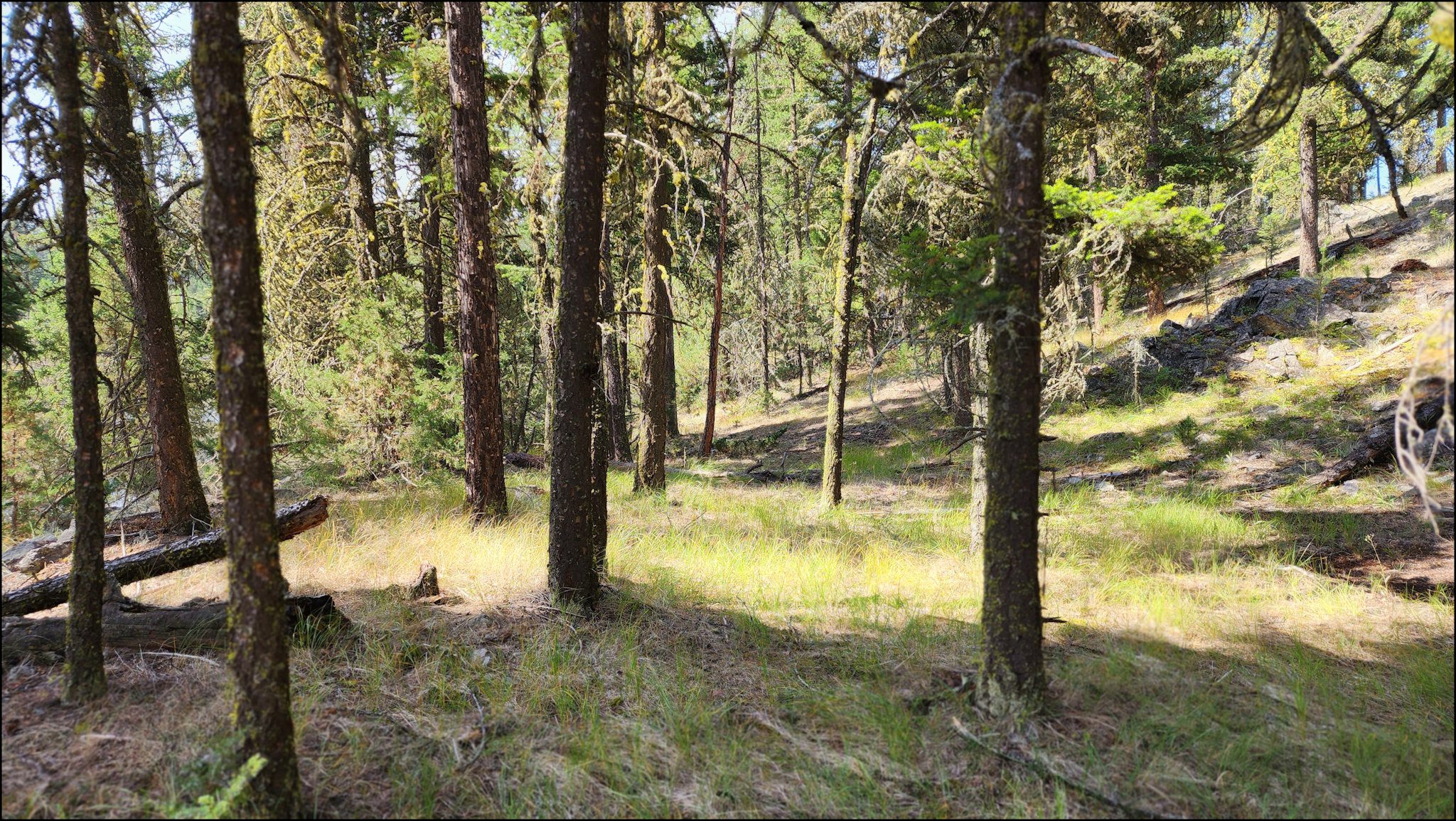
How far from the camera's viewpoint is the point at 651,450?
37.7 feet

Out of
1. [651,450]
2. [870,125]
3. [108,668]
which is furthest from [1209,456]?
[108,668]

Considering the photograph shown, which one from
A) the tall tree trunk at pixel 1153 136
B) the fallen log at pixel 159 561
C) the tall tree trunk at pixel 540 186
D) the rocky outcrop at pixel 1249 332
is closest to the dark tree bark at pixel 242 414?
the fallen log at pixel 159 561

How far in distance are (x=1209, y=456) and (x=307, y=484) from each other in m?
16.9

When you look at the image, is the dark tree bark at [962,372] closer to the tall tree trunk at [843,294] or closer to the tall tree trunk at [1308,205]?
the tall tree trunk at [843,294]

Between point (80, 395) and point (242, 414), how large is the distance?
165 cm

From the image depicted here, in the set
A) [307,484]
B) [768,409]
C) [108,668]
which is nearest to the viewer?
[108,668]

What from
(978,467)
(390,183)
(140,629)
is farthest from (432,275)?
(978,467)

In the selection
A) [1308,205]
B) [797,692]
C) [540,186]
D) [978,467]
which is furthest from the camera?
[1308,205]

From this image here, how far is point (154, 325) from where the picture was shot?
6.91m

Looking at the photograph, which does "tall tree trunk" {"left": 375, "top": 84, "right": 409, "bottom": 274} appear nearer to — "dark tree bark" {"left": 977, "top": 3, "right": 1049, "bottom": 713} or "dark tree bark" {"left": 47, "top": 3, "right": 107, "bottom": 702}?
"dark tree bark" {"left": 47, "top": 3, "right": 107, "bottom": 702}

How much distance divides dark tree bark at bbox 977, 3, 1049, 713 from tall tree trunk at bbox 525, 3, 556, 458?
3537 millimetres

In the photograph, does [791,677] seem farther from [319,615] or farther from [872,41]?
[872,41]

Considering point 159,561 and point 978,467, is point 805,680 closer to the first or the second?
point 978,467

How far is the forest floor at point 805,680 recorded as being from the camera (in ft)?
11.2
